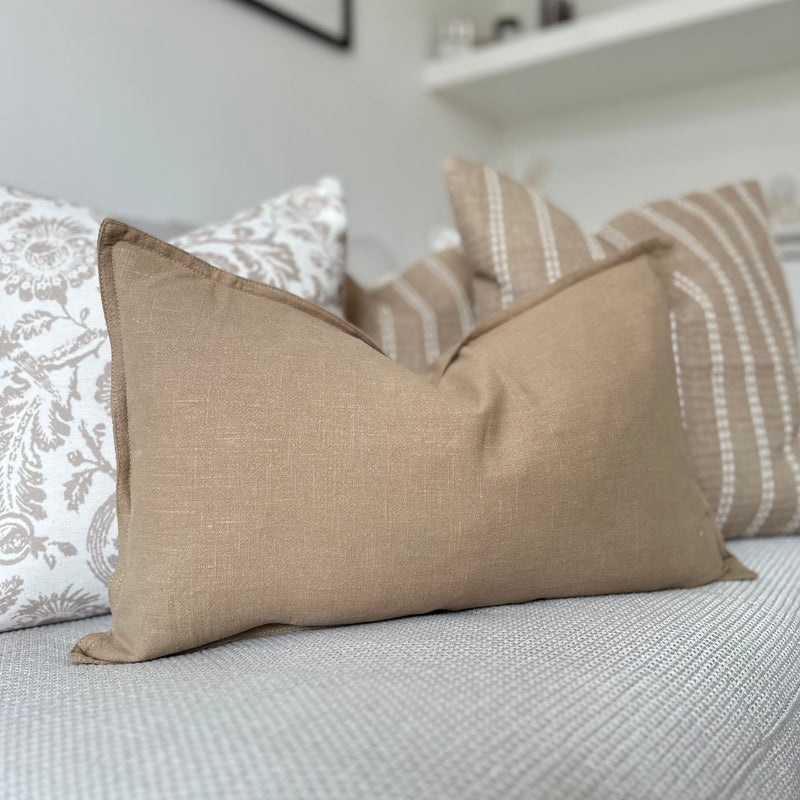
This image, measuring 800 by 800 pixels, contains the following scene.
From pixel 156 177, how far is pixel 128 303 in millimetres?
927

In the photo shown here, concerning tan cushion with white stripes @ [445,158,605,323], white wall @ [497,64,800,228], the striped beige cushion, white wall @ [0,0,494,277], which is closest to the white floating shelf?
white wall @ [497,64,800,228]

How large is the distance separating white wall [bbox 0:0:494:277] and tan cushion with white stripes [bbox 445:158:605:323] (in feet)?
2.25

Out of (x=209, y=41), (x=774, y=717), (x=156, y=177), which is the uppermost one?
(x=209, y=41)

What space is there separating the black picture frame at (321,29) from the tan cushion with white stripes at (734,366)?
3.28 feet

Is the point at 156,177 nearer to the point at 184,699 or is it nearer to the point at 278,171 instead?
the point at 278,171

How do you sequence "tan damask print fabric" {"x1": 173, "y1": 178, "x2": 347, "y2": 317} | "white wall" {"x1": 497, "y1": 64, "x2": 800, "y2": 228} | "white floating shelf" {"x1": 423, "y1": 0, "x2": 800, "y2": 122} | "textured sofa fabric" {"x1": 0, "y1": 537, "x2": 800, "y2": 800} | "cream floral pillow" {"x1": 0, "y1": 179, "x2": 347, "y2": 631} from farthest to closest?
"white wall" {"x1": 497, "y1": 64, "x2": 800, "y2": 228} → "white floating shelf" {"x1": 423, "y1": 0, "x2": 800, "y2": 122} → "tan damask print fabric" {"x1": 173, "y1": 178, "x2": 347, "y2": 317} → "cream floral pillow" {"x1": 0, "y1": 179, "x2": 347, "y2": 631} → "textured sofa fabric" {"x1": 0, "y1": 537, "x2": 800, "y2": 800}

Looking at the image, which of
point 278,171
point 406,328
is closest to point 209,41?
point 278,171

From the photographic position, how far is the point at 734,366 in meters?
1.01

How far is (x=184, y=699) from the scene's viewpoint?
51cm

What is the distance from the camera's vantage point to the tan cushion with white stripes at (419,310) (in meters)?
1.09

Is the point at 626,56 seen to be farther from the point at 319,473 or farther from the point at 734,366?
the point at 319,473

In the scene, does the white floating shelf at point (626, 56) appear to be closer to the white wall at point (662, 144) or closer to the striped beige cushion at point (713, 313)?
the white wall at point (662, 144)

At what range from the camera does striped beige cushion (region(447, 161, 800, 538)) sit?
38.4 inches

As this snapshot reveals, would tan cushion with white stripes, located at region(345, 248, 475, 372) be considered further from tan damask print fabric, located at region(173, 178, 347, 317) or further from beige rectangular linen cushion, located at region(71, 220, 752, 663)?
beige rectangular linen cushion, located at region(71, 220, 752, 663)
